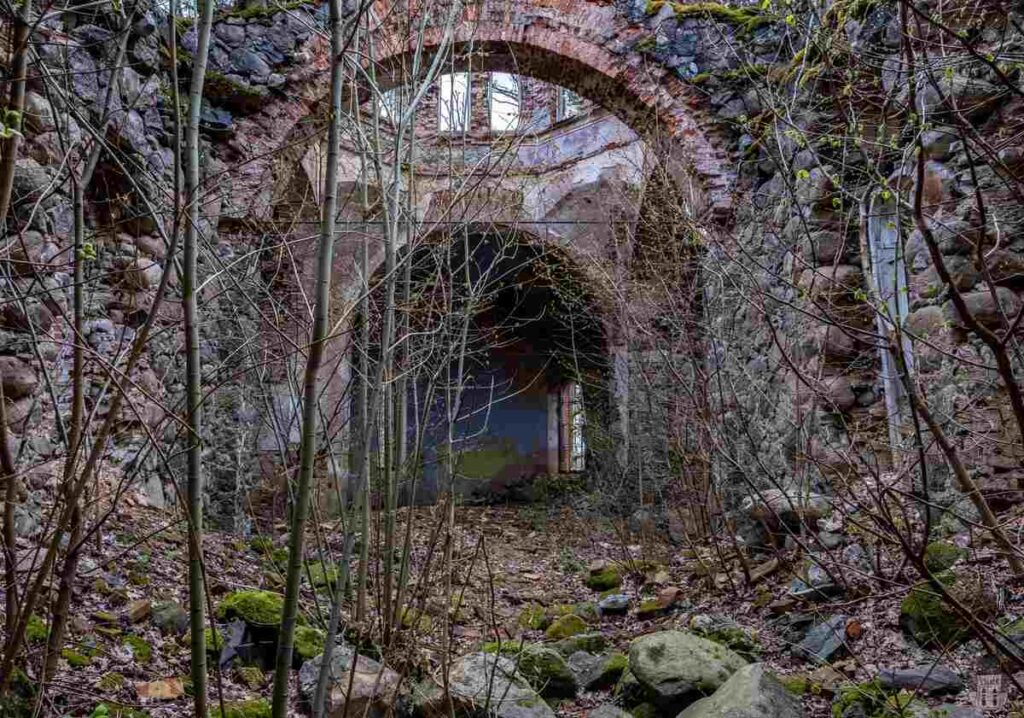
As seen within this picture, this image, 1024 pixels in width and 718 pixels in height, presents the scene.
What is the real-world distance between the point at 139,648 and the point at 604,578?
328cm

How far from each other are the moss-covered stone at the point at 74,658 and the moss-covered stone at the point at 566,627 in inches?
87.9

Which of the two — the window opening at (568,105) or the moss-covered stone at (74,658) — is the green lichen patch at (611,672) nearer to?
the moss-covered stone at (74,658)

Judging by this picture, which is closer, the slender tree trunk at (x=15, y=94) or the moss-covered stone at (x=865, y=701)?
the slender tree trunk at (x=15, y=94)

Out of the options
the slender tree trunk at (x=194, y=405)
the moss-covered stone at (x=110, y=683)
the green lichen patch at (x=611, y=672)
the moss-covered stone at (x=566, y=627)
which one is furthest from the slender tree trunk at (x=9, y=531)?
the moss-covered stone at (x=566, y=627)

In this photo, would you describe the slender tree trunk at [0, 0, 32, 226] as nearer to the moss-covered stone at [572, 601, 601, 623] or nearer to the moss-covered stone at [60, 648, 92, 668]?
the moss-covered stone at [60, 648, 92, 668]

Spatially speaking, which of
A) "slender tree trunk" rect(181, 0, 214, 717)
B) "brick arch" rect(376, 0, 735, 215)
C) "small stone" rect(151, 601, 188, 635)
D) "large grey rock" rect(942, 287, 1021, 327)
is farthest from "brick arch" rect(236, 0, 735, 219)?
"slender tree trunk" rect(181, 0, 214, 717)

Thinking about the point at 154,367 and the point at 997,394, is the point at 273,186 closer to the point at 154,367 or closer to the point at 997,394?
the point at 154,367

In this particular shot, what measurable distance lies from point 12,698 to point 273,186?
15.5 ft

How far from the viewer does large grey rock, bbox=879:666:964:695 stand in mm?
2877

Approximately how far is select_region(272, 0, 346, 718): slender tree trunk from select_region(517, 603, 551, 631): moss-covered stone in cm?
282

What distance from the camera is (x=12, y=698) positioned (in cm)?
218

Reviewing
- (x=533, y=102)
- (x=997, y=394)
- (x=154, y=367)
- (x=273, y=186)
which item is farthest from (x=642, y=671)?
(x=533, y=102)

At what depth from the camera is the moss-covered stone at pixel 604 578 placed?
218 inches

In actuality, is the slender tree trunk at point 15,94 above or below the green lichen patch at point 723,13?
below
